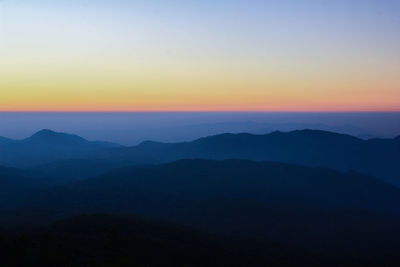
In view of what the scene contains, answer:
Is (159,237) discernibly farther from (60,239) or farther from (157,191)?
(157,191)

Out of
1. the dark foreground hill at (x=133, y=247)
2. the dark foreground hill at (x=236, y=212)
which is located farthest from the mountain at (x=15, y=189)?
the dark foreground hill at (x=133, y=247)

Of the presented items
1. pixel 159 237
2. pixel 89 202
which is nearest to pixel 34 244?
pixel 159 237

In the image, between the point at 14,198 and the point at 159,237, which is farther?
the point at 14,198

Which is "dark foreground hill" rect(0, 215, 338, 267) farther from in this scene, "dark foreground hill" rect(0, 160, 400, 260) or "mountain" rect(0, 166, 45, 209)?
"mountain" rect(0, 166, 45, 209)

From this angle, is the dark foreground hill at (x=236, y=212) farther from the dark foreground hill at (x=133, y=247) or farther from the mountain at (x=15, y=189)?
the dark foreground hill at (x=133, y=247)

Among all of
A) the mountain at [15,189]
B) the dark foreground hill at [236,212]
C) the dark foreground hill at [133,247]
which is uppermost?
the dark foreground hill at [133,247]

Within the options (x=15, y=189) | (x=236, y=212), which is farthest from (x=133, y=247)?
(x=15, y=189)

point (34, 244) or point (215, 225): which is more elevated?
point (34, 244)

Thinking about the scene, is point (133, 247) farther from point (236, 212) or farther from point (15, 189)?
point (15, 189)

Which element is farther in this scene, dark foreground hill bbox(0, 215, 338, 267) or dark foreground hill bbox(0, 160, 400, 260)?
dark foreground hill bbox(0, 160, 400, 260)

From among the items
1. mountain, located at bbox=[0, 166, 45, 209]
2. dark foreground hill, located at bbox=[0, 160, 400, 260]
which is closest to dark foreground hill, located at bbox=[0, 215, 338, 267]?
dark foreground hill, located at bbox=[0, 160, 400, 260]

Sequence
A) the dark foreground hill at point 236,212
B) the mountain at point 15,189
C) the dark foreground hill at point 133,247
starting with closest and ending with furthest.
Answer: the dark foreground hill at point 133,247, the dark foreground hill at point 236,212, the mountain at point 15,189
